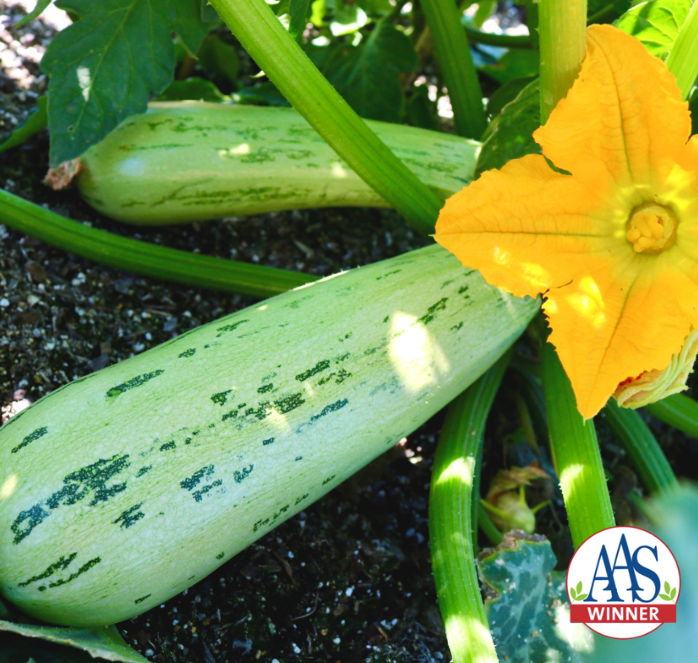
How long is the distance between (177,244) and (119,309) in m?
0.31

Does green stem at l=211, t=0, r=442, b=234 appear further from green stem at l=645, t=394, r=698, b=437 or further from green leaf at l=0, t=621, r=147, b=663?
green leaf at l=0, t=621, r=147, b=663

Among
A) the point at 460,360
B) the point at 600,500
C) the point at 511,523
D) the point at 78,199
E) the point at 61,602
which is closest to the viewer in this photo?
the point at 61,602

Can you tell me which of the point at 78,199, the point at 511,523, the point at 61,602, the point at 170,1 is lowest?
the point at 511,523

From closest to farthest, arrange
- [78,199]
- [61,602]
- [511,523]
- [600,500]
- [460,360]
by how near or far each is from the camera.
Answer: [61,602]
[600,500]
[460,360]
[511,523]
[78,199]

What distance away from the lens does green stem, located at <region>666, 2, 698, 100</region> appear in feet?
4.51

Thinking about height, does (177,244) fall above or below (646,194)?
below

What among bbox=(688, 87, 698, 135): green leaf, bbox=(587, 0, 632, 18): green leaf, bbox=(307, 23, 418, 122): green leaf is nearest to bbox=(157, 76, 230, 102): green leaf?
bbox=(307, 23, 418, 122): green leaf

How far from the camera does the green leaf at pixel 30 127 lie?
1885mm

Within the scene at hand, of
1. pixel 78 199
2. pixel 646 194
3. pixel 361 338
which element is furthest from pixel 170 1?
pixel 646 194

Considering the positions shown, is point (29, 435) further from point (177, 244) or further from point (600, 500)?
point (600, 500)

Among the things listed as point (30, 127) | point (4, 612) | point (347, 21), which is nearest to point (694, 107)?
point (347, 21)

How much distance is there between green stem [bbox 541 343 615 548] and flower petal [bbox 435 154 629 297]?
0.39 m

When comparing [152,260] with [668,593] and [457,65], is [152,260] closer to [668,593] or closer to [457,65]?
[457,65]

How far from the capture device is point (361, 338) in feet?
4.96
